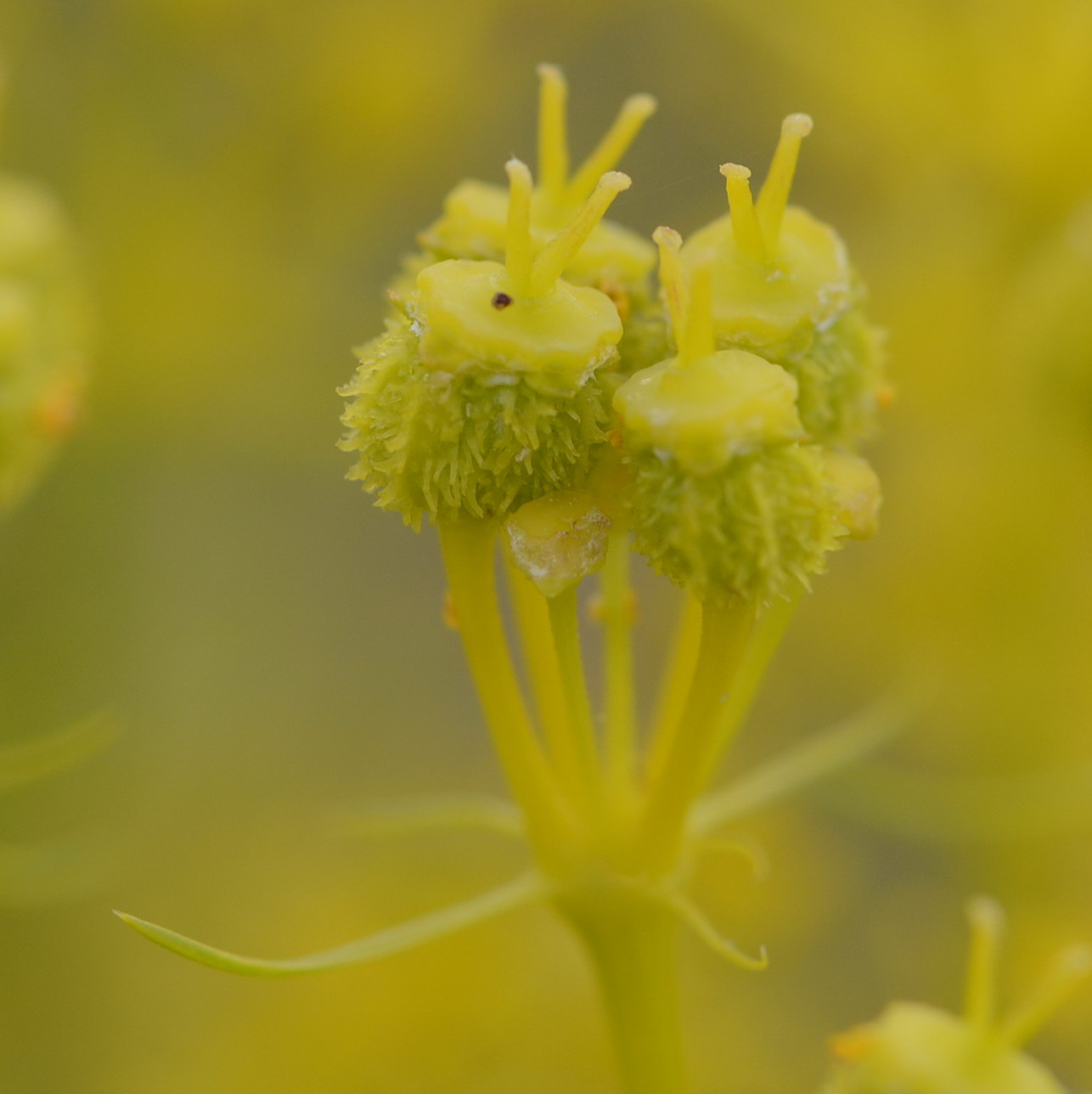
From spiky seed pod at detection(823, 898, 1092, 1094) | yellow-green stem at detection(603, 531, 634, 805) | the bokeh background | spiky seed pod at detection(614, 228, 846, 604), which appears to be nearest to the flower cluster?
spiky seed pod at detection(614, 228, 846, 604)

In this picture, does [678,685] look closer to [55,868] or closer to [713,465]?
[713,465]

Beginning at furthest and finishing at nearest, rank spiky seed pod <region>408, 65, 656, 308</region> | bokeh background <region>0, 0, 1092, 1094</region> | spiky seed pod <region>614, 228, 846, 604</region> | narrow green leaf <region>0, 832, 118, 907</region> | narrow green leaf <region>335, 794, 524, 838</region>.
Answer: bokeh background <region>0, 0, 1092, 1094</region>, narrow green leaf <region>0, 832, 118, 907</region>, narrow green leaf <region>335, 794, 524, 838</region>, spiky seed pod <region>408, 65, 656, 308</region>, spiky seed pod <region>614, 228, 846, 604</region>

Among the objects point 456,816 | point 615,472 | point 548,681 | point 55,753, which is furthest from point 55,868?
point 615,472

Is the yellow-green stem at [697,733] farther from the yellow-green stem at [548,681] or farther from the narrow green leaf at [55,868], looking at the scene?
the narrow green leaf at [55,868]

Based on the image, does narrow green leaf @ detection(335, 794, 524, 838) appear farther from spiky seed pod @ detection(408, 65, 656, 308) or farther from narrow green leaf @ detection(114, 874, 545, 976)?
spiky seed pod @ detection(408, 65, 656, 308)

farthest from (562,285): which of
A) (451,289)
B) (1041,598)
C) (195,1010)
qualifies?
(195,1010)

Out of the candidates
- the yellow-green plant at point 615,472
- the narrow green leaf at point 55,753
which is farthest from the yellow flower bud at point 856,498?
the narrow green leaf at point 55,753
